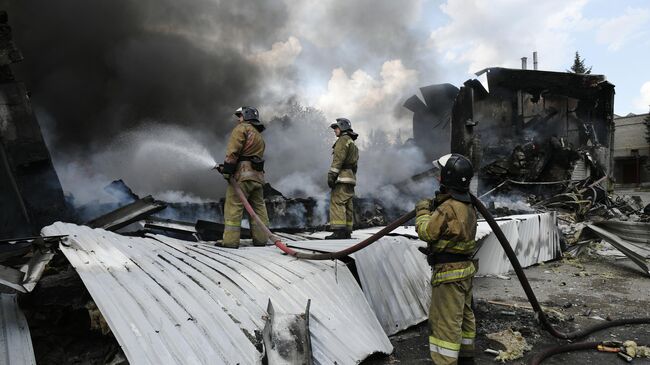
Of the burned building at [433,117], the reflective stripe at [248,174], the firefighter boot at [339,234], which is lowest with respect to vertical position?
the firefighter boot at [339,234]

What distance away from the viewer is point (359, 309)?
9.81 feet

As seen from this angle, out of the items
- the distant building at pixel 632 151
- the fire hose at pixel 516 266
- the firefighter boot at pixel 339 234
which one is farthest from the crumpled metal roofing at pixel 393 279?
the distant building at pixel 632 151

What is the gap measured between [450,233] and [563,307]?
2687 mm

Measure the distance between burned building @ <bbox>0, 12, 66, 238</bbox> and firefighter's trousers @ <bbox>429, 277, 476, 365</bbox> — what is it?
5233mm

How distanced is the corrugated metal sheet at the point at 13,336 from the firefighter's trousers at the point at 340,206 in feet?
12.3

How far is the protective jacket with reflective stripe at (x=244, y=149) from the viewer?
4562 millimetres

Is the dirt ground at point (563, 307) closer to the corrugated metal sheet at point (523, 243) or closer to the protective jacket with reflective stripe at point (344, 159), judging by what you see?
the corrugated metal sheet at point (523, 243)

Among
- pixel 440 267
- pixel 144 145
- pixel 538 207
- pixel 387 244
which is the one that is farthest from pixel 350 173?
pixel 538 207

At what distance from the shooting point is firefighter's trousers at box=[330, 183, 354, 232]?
5.47m

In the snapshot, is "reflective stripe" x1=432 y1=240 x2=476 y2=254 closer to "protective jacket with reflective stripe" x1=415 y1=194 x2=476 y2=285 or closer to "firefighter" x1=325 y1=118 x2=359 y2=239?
"protective jacket with reflective stripe" x1=415 y1=194 x2=476 y2=285

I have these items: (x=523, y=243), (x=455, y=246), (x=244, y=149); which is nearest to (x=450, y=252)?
(x=455, y=246)

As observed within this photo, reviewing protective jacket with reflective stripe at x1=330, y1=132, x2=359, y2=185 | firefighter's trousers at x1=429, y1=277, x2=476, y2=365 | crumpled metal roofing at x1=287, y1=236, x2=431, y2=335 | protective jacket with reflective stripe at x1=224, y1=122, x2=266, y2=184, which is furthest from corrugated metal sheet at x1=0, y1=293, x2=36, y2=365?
protective jacket with reflective stripe at x1=330, y1=132, x2=359, y2=185

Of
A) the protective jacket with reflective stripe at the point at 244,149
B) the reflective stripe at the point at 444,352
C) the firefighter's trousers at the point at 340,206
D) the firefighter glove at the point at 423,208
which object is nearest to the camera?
the reflective stripe at the point at 444,352

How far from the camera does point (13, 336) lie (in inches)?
77.0
